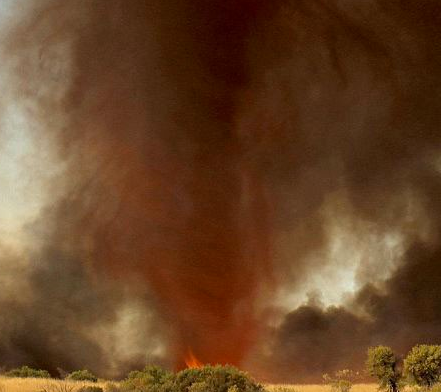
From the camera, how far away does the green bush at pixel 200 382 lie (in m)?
35.7

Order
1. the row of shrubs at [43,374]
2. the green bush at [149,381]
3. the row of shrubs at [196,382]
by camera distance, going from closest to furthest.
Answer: the row of shrubs at [196,382], the green bush at [149,381], the row of shrubs at [43,374]

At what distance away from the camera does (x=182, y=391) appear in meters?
36.2

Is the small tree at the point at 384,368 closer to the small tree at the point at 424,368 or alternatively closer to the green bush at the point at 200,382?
the small tree at the point at 424,368

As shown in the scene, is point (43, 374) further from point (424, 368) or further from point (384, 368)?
point (424, 368)

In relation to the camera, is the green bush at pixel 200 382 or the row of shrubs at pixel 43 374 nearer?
the green bush at pixel 200 382

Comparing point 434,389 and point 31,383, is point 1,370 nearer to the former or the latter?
point 31,383

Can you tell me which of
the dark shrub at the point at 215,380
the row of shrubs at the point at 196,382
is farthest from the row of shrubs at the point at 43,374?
the dark shrub at the point at 215,380

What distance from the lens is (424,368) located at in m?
44.3

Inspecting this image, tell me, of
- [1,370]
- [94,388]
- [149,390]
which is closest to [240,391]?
[149,390]

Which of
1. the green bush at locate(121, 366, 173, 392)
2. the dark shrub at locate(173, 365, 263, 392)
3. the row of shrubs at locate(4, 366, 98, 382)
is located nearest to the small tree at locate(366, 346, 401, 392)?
the dark shrub at locate(173, 365, 263, 392)

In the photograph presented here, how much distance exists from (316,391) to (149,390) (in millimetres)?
14139

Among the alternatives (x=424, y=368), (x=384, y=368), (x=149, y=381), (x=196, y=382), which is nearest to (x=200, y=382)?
(x=196, y=382)

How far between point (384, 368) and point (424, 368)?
3.02 meters

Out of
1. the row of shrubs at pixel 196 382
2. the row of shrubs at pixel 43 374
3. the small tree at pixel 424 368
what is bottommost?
the row of shrubs at pixel 196 382
